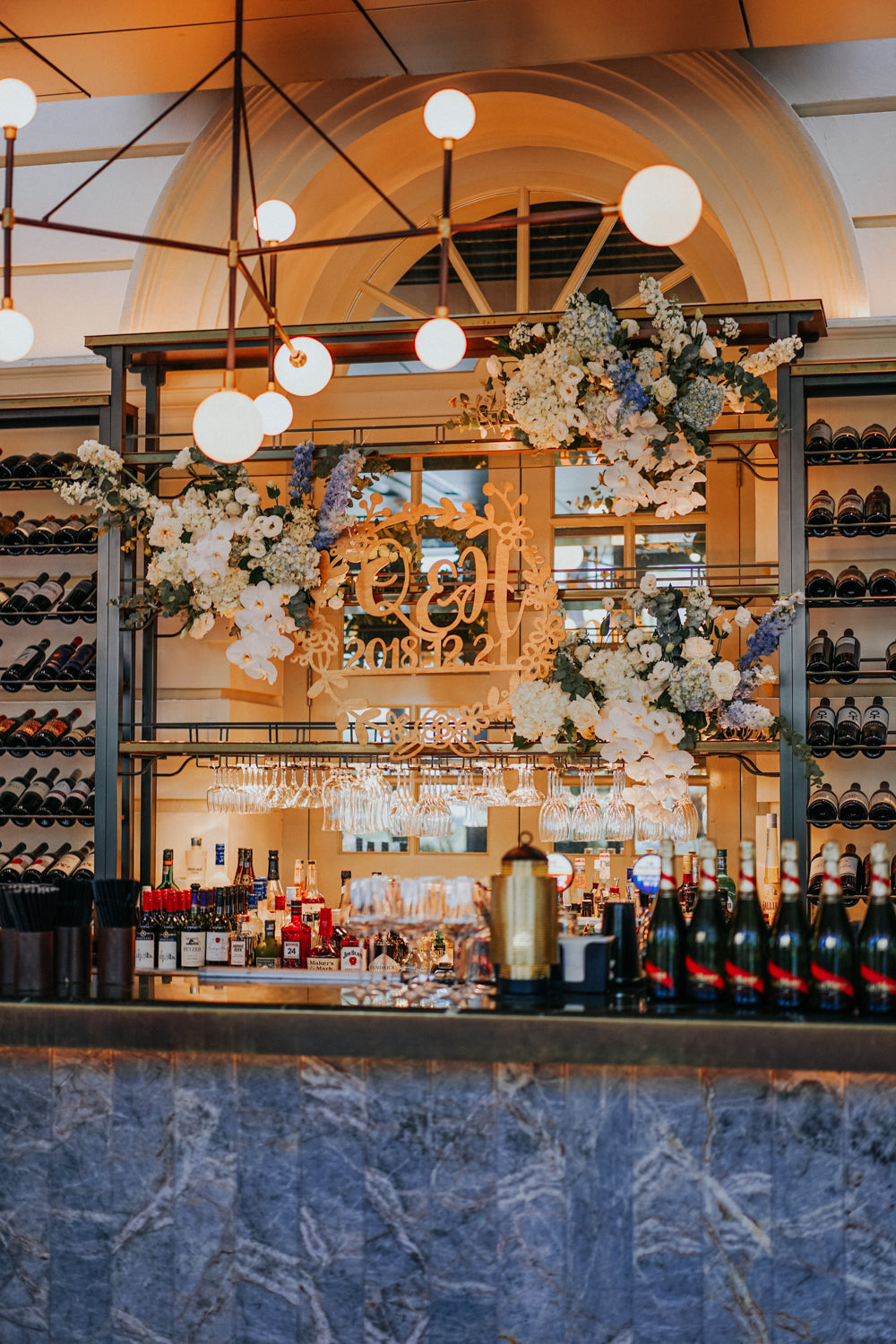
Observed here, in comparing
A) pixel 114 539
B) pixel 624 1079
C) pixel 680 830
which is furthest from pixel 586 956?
pixel 114 539

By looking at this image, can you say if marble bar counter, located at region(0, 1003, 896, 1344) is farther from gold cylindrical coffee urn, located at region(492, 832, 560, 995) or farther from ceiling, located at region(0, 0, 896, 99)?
ceiling, located at region(0, 0, 896, 99)

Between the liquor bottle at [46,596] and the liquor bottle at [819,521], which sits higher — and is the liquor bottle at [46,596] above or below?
below

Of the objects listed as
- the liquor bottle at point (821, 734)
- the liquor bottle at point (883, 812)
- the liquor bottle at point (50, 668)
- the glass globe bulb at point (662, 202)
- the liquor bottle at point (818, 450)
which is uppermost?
the glass globe bulb at point (662, 202)

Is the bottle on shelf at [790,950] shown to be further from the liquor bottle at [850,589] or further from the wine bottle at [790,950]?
the liquor bottle at [850,589]

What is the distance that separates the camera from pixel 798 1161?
260 cm

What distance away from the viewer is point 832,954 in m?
2.71

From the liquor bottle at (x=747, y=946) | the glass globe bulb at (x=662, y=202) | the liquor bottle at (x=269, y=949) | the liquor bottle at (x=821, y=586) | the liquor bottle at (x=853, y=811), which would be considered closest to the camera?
the glass globe bulb at (x=662, y=202)

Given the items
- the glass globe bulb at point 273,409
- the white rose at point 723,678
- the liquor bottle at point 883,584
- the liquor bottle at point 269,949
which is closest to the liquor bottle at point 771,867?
the liquor bottle at point 883,584

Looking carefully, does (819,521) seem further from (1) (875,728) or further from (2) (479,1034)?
(2) (479,1034)

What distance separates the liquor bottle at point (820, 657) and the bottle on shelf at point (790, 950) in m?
1.48

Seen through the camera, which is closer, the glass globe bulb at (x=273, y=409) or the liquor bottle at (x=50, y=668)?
the glass globe bulb at (x=273, y=409)

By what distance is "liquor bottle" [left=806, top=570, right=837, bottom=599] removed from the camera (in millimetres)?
4164

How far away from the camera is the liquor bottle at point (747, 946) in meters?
2.77

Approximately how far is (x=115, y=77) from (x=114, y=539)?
60.0 inches
